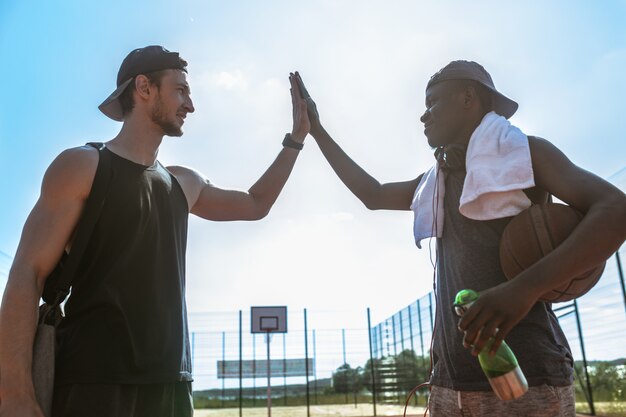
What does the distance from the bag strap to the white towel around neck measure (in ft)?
4.02

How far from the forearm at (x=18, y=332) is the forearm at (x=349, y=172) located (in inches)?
57.1

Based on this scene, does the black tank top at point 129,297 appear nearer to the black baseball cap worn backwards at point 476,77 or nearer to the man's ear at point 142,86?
the man's ear at point 142,86

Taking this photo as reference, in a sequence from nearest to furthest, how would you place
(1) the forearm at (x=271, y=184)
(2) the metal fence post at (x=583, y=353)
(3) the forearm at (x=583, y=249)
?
(3) the forearm at (x=583, y=249)
(1) the forearm at (x=271, y=184)
(2) the metal fence post at (x=583, y=353)

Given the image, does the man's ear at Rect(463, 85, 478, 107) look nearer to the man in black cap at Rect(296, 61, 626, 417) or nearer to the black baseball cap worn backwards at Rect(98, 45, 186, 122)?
the man in black cap at Rect(296, 61, 626, 417)

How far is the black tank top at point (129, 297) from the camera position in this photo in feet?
5.82

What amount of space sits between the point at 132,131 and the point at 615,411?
10631mm

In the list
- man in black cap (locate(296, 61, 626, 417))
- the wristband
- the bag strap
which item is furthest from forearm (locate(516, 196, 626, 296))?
the wristband

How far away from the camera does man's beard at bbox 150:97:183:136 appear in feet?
7.61

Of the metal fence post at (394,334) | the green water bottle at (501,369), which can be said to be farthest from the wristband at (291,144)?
the metal fence post at (394,334)

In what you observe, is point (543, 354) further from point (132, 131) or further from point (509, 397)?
point (132, 131)

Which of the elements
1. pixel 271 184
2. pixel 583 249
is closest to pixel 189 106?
pixel 271 184

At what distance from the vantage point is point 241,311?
1611 cm

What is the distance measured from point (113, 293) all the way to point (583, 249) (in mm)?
1448

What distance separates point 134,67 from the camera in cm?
236
